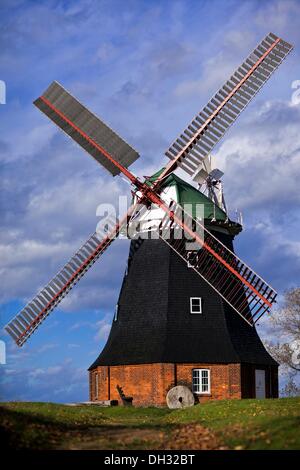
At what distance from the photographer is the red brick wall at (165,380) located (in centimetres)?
3609

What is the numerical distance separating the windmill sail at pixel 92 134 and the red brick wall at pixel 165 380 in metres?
8.86

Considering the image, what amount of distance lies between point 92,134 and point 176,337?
9.76 m

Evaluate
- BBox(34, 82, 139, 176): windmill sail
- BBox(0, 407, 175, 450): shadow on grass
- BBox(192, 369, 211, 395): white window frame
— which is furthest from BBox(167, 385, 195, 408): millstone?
BBox(0, 407, 175, 450): shadow on grass

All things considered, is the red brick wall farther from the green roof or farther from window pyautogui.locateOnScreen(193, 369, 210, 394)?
the green roof

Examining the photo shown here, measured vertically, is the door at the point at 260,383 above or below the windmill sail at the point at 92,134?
below

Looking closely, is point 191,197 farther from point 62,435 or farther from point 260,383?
point 62,435

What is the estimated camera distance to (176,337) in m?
37.1

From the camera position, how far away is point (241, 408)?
28.6 m

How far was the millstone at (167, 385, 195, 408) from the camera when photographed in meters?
35.4

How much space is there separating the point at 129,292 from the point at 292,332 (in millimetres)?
14871

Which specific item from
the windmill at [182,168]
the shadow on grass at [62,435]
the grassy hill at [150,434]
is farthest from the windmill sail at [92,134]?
the shadow on grass at [62,435]

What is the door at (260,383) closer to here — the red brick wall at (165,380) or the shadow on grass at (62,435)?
the red brick wall at (165,380)

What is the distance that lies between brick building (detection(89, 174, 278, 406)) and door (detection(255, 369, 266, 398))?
0.15ft
